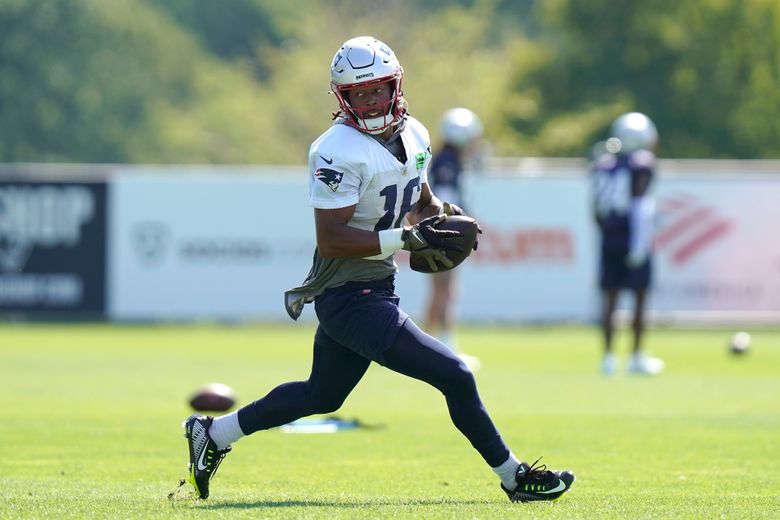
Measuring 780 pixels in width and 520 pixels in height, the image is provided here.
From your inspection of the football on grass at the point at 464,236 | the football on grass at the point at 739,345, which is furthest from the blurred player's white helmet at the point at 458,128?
the football on grass at the point at 464,236

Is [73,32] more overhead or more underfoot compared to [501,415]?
more overhead

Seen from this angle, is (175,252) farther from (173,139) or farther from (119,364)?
(173,139)

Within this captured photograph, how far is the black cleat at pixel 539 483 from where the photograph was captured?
700 centimetres

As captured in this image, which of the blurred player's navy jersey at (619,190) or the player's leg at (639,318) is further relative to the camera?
the blurred player's navy jersey at (619,190)

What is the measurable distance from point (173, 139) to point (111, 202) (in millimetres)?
31799

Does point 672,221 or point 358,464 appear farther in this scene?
point 672,221

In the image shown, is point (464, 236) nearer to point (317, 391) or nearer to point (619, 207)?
point (317, 391)

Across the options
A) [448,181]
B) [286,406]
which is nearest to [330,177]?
[286,406]

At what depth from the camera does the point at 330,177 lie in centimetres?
681

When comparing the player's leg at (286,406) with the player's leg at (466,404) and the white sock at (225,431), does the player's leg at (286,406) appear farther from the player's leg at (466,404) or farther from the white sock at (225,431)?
the player's leg at (466,404)

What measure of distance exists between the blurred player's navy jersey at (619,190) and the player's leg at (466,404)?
8670 mm

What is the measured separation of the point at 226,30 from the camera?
225 ft

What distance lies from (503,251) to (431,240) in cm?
1629

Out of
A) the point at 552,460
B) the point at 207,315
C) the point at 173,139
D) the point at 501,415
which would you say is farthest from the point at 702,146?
the point at 552,460
